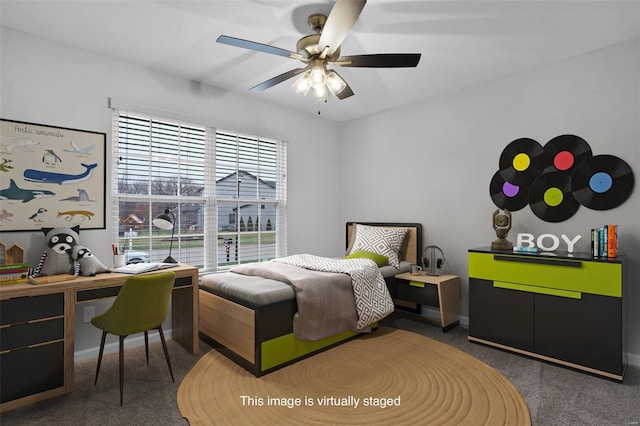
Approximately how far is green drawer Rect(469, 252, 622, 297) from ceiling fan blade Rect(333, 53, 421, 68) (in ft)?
6.09

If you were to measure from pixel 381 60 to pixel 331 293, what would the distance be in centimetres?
181

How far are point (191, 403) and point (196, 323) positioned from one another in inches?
32.5

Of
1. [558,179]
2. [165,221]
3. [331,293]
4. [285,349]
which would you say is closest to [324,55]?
[331,293]

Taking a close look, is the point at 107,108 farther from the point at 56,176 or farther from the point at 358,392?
the point at 358,392

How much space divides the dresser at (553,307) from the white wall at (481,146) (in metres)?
0.48

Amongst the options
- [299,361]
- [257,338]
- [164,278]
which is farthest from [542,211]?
[164,278]

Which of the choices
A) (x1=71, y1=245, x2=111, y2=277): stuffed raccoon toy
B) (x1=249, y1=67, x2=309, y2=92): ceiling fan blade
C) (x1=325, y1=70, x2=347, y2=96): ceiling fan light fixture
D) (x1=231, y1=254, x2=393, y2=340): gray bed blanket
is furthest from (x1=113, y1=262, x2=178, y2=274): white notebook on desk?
(x1=325, y1=70, x2=347, y2=96): ceiling fan light fixture

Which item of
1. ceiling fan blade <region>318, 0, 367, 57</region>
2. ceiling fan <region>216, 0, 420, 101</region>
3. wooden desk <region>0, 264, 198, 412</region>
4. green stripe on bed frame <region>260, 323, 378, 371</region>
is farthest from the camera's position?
green stripe on bed frame <region>260, 323, 378, 371</region>

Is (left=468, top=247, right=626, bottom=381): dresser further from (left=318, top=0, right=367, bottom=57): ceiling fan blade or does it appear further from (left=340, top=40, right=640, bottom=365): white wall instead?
(left=318, top=0, right=367, bottom=57): ceiling fan blade

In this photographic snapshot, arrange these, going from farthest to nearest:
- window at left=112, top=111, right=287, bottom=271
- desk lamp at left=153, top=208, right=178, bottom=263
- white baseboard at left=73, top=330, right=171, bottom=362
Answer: window at left=112, top=111, right=287, bottom=271 < desk lamp at left=153, top=208, right=178, bottom=263 < white baseboard at left=73, top=330, right=171, bottom=362

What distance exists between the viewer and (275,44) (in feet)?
8.95

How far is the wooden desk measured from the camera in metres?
2.04

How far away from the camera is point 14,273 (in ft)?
7.36

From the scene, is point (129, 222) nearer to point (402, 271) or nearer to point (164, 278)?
point (164, 278)
